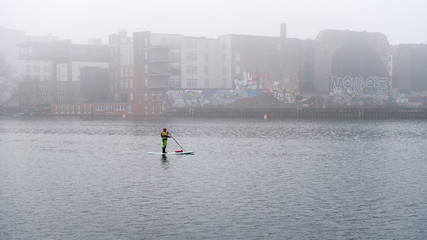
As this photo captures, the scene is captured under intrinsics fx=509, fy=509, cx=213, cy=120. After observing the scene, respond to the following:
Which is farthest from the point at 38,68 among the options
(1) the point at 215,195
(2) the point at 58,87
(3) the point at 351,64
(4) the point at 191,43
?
(1) the point at 215,195

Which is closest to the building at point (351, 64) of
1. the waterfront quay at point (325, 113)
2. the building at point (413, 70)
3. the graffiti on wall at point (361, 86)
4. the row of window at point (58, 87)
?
the graffiti on wall at point (361, 86)

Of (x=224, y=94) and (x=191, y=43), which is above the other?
(x=191, y=43)

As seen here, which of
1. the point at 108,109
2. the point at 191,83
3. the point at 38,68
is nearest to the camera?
the point at 191,83

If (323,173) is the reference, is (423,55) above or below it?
above

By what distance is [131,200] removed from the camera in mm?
21406

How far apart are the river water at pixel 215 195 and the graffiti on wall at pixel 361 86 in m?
88.9

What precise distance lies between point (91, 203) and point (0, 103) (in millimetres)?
148189

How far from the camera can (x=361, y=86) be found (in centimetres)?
13075

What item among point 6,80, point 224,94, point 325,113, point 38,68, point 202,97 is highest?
point 38,68

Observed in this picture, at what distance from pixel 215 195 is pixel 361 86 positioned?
379 feet

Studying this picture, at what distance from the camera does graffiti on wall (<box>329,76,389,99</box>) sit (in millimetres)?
127375

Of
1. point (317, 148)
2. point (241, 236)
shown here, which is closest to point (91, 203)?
point (241, 236)

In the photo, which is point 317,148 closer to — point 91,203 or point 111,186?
point 111,186

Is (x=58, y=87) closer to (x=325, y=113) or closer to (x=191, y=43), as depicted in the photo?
(x=191, y=43)
